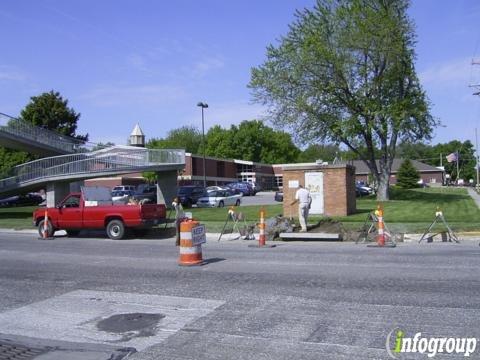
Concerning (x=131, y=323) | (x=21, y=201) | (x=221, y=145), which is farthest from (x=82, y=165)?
(x=221, y=145)

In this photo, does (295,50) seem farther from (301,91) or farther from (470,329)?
(470,329)

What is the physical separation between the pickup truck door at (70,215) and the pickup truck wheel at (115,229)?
130cm

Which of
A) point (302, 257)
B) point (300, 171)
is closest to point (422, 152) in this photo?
point (300, 171)

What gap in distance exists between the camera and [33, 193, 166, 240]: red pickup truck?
66.1 ft

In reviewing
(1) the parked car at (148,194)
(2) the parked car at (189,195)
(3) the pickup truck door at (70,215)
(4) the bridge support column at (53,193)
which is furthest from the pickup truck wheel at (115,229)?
(2) the parked car at (189,195)

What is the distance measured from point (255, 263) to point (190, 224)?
1846mm

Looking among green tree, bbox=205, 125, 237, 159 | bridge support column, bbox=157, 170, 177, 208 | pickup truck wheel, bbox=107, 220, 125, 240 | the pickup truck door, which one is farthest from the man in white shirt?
green tree, bbox=205, 125, 237, 159

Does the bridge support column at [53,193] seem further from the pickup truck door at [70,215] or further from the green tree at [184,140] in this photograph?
the green tree at [184,140]

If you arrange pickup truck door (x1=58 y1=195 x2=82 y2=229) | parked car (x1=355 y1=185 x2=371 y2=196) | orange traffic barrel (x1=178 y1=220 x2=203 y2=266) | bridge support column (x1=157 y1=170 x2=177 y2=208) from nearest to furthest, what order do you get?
orange traffic barrel (x1=178 y1=220 x2=203 y2=266) → pickup truck door (x1=58 y1=195 x2=82 y2=229) → bridge support column (x1=157 y1=170 x2=177 y2=208) → parked car (x1=355 y1=185 x2=371 y2=196)

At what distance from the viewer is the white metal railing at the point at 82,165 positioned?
122 ft

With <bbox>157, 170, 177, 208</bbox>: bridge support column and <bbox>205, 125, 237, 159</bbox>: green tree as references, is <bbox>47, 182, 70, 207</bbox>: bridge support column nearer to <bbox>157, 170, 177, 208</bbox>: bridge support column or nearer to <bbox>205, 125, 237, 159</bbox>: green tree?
<bbox>157, 170, 177, 208</bbox>: bridge support column

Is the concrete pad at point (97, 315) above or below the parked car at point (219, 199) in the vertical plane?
below

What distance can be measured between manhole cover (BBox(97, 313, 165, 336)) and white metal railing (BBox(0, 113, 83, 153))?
33.0m

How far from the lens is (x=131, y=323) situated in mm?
7301
